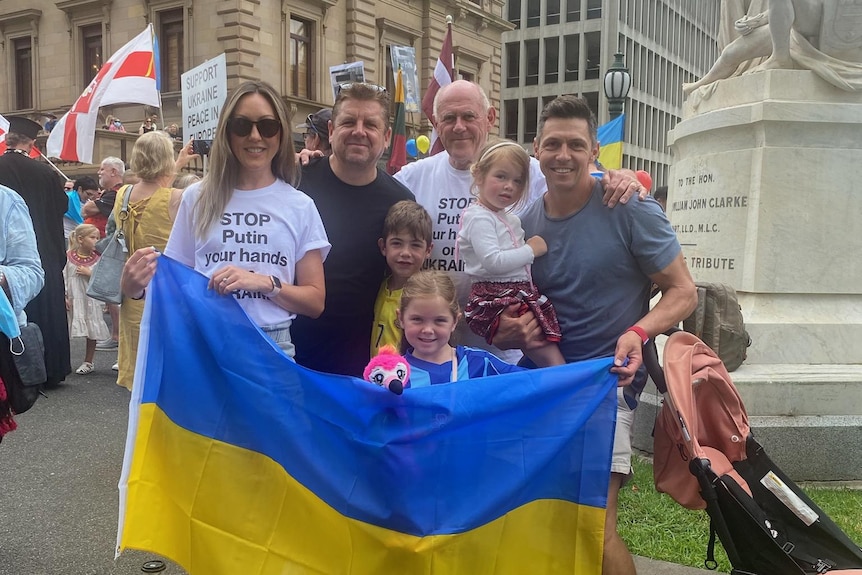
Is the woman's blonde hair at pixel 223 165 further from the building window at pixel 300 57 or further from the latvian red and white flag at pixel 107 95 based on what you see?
the building window at pixel 300 57

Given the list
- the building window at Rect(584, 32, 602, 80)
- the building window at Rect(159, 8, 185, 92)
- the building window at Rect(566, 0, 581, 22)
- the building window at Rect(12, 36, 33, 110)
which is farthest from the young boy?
the building window at Rect(566, 0, 581, 22)

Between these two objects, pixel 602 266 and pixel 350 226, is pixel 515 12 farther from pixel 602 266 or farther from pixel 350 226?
pixel 602 266

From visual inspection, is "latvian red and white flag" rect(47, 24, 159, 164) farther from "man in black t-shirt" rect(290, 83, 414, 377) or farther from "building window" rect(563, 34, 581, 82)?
"building window" rect(563, 34, 581, 82)

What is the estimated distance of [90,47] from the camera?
3006 cm

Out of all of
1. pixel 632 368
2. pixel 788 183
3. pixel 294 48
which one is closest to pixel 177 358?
pixel 632 368

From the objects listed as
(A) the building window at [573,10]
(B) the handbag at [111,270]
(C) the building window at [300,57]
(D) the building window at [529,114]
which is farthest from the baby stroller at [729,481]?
(A) the building window at [573,10]

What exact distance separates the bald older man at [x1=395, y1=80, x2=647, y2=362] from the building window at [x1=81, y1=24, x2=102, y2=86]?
30232 millimetres

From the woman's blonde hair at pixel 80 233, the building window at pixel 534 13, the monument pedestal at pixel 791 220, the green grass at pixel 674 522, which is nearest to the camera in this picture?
the green grass at pixel 674 522

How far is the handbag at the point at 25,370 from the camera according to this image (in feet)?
11.4

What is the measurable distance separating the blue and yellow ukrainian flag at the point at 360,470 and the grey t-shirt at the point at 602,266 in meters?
0.35

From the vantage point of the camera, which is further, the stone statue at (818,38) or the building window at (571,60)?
the building window at (571,60)

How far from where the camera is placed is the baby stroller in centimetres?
269

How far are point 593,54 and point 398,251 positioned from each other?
205 ft

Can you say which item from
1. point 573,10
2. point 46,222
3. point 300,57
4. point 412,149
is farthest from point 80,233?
point 573,10
